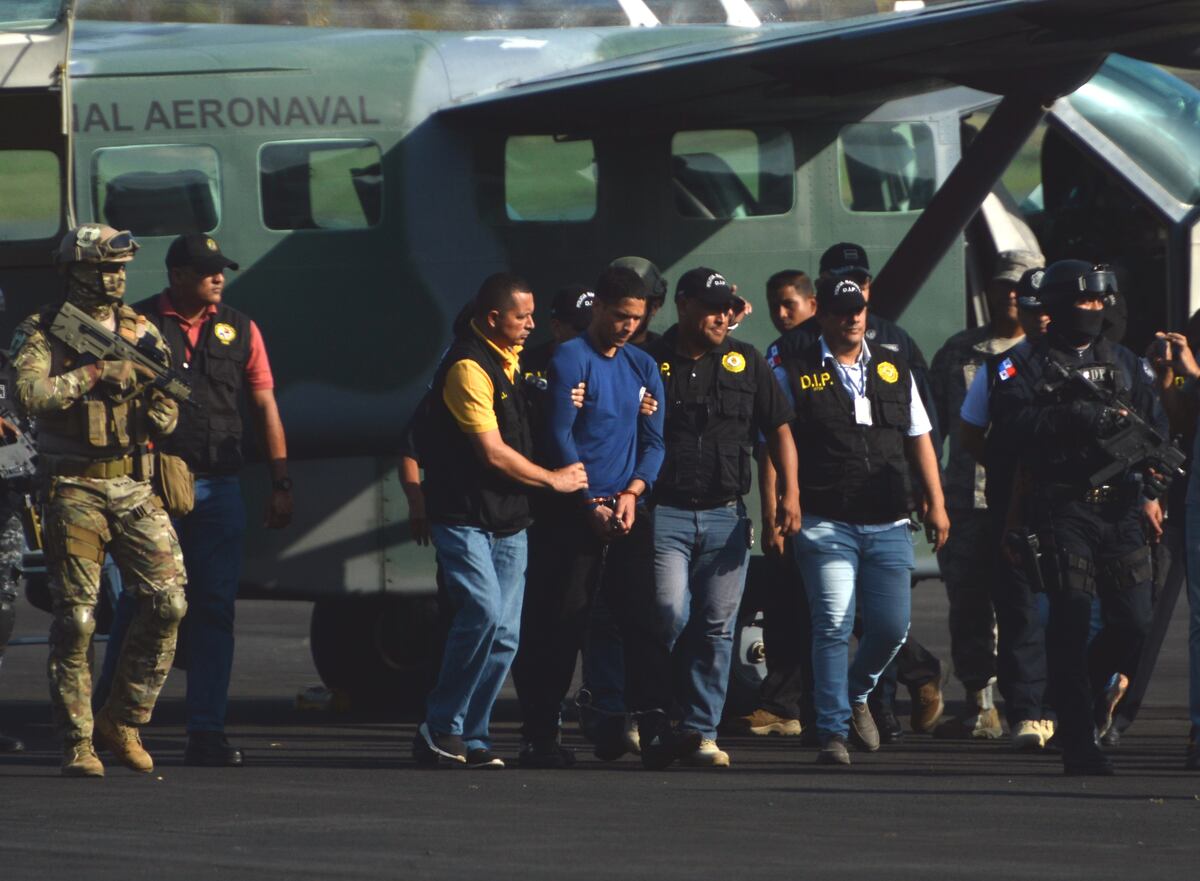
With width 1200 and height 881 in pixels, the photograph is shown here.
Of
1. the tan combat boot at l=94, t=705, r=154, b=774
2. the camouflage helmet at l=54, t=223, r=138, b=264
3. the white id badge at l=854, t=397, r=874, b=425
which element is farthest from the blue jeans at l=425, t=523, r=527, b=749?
the camouflage helmet at l=54, t=223, r=138, b=264

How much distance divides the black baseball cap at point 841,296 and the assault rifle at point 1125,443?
0.91m

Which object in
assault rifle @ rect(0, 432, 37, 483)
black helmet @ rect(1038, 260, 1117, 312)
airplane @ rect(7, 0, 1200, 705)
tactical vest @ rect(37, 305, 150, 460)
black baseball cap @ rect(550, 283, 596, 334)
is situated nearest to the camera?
tactical vest @ rect(37, 305, 150, 460)

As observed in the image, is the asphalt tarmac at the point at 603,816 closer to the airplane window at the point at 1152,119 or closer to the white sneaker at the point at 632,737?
the white sneaker at the point at 632,737

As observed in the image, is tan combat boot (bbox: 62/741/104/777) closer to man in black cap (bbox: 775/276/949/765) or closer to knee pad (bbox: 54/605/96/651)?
knee pad (bbox: 54/605/96/651)

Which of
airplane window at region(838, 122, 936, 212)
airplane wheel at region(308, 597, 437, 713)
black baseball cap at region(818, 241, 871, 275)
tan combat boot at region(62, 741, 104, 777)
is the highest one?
airplane window at region(838, 122, 936, 212)

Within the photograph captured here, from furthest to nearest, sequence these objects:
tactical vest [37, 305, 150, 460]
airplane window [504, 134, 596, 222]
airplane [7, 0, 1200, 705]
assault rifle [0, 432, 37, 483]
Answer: airplane window [504, 134, 596, 222] → airplane [7, 0, 1200, 705] → assault rifle [0, 432, 37, 483] → tactical vest [37, 305, 150, 460]

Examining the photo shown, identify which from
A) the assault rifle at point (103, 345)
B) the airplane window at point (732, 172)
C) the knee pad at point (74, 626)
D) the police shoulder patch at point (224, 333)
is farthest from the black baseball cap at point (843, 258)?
the knee pad at point (74, 626)

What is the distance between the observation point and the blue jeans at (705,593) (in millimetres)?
9594

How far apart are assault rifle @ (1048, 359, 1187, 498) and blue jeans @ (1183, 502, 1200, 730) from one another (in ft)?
1.00

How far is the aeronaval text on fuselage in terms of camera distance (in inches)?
432

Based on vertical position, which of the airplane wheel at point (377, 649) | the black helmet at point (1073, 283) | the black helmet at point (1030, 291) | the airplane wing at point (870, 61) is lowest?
the airplane wheel at point (377, 649)

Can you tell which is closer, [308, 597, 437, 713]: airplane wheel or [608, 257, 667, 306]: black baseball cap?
[608, 257, 667, 306]: black baseball cap

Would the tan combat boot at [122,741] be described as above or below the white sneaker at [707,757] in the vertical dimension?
above

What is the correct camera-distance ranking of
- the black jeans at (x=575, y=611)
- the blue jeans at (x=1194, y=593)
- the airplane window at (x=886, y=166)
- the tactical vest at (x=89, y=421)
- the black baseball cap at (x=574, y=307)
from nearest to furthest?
the tactical vest at (x=89, y=421) → the blue jeans at (x=1194, y=593) → the black jeans at (x=575, y=611) → the black baseball cap at (x=574, y=307) → the airplane window at (x=886, y=166)
